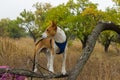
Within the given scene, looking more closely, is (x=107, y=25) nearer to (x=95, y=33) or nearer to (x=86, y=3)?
(x=95, y=33)

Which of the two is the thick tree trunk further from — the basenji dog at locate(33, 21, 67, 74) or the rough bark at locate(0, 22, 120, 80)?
the basenji dog at locate(33, 21, 67, 74)

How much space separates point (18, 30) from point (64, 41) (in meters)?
45.6

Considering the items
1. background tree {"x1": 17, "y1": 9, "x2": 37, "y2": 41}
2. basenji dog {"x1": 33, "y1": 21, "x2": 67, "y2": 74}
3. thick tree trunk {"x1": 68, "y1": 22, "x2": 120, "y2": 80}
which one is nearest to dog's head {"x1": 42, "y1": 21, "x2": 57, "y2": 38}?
basenji dog {"x1": 33, "y1": 21, "x2": 67, "y2": 74}

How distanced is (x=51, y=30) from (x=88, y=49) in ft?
9.23

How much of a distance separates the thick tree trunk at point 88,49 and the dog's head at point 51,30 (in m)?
2.53

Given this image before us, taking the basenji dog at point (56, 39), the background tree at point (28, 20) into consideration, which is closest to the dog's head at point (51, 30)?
the basenji dog at point (56, 39)

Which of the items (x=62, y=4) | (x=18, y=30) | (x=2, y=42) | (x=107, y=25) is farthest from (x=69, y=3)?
(x=107, y=25)

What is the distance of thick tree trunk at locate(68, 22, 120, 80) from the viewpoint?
1219mm

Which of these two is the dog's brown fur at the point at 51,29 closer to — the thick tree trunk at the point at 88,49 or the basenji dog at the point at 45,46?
the basenji dog at the point at 45,46

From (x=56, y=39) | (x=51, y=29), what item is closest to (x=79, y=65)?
(x=51, y=29)

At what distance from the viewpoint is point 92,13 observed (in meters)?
36.7

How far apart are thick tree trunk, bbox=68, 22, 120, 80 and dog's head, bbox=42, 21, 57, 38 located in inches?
99.7

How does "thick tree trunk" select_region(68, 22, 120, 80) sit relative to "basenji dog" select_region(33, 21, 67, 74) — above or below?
above

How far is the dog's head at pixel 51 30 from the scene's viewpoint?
417 cm
